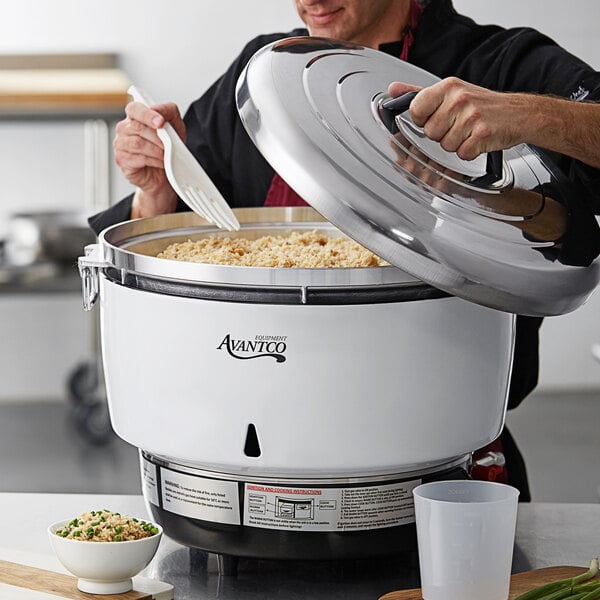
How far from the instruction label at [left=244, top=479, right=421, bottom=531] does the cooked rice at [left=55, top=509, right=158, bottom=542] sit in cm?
11

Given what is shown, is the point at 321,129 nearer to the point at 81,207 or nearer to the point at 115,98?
the point at 115,98

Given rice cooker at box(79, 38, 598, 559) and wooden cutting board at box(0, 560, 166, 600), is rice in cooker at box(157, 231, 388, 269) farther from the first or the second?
wooden cutting board at box(0, 560, 166, 600)

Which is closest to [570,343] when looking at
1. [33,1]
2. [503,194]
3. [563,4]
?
[563,4]

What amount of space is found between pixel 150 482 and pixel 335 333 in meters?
0.31

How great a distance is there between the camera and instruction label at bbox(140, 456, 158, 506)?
1171 millimetres

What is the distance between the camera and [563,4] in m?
4.12

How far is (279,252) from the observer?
3.98 ft

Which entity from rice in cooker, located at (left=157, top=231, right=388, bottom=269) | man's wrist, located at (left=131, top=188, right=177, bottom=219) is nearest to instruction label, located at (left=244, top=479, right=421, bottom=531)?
rice in cooker, located at (left=157, top=231, right=388, bottom=269)

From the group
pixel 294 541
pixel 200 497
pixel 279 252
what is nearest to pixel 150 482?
pixel 200 497

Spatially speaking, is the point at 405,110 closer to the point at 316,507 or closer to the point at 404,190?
the point at 404,190

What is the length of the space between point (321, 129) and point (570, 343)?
133 inches

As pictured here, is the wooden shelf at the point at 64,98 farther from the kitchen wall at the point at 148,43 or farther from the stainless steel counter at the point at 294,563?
the stainless steel counter at the point at 294,563

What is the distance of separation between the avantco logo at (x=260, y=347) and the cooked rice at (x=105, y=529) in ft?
0.70

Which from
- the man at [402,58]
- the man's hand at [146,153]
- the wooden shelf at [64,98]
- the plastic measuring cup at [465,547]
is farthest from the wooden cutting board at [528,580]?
the wooden shelf at [64,98]
